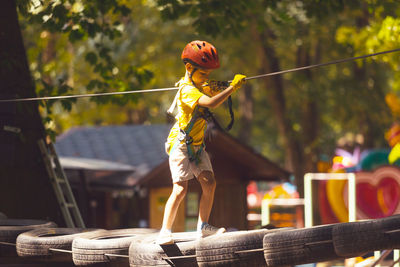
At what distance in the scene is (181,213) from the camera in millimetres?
19969

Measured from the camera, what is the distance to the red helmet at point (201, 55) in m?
5.73

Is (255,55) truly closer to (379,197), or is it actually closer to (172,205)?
(379,197)

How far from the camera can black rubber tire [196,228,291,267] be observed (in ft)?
17.3

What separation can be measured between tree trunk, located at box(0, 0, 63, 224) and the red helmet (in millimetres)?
4026

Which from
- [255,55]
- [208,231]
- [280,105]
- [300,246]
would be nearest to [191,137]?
[208,231]

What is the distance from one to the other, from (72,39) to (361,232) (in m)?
7.18

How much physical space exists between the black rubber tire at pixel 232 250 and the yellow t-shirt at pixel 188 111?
0.91 metres

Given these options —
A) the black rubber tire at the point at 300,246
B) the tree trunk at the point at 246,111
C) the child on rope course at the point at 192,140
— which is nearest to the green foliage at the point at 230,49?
the tree trunk at the point at 246,111

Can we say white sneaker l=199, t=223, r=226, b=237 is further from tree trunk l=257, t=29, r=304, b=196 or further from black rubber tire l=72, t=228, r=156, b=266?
tree trunk l=257, t=29, r=304, b=196

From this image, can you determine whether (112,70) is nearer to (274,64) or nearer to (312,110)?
(274,64)

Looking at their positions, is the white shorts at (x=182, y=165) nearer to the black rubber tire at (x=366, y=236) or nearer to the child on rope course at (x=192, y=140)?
the child on rope course at (x=192, y=140)

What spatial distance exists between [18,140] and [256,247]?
199 inches

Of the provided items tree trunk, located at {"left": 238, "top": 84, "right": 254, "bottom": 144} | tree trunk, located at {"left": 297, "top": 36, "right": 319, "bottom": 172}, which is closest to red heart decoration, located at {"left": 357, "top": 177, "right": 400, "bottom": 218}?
tree trunk, located at {"left": 297, "top": 36, "right": 319, "bottom": 172}

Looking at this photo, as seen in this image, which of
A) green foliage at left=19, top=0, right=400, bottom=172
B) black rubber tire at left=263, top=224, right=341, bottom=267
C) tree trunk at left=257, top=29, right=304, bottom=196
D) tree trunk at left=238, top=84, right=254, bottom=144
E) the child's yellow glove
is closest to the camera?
black rubber tire at left=263, top=224, right=341, bottom=267
